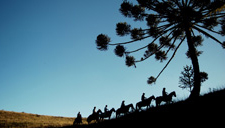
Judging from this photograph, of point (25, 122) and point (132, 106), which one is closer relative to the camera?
point (132, 106)

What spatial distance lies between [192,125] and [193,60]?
8.48 meters

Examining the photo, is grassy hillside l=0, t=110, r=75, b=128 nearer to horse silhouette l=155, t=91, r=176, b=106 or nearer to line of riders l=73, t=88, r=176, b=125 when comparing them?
line of riders l=73, t=88, r=176, b=125

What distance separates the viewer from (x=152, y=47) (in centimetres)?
1734

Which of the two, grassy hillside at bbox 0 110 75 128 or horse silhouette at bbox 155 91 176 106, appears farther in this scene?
grassy hillside at bbox 0 110 75 128

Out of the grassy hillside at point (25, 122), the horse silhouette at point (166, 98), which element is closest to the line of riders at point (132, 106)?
the horse silhouette at point (166, 98)

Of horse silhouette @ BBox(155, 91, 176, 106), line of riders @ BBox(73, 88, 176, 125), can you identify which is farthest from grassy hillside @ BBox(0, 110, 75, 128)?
horse silhouette @ BBox(155, 91, 176, 106)

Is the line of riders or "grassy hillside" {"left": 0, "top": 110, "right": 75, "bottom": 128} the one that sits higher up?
the line of riders

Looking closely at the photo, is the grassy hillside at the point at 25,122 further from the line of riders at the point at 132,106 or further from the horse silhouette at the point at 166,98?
the horse silhouette at the point at 166,98

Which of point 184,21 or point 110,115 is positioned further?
point 110,115

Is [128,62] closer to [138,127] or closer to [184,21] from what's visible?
[184,21]

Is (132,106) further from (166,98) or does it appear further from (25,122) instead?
(25,122)

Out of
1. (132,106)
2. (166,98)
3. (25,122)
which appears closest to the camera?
(166,98)

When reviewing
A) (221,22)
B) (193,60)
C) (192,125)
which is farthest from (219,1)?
(192,125)

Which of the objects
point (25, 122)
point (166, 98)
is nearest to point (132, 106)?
point (166, 98)
